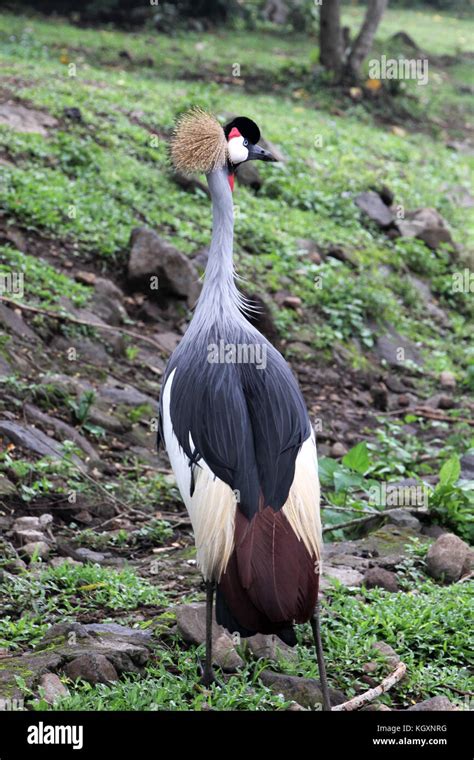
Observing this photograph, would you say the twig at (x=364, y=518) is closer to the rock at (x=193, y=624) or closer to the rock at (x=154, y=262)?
the rock at (x=193, y=624)

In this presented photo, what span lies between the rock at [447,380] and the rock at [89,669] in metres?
5.45

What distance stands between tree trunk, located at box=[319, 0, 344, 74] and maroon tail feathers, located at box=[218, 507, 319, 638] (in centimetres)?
1263

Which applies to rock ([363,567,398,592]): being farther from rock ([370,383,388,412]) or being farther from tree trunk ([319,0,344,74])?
tree trunk ([319,0,344,74])

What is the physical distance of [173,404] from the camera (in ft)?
14.2

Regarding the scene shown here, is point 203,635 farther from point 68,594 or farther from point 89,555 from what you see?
point 89,555

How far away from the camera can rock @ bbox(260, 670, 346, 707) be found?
3.96 metres

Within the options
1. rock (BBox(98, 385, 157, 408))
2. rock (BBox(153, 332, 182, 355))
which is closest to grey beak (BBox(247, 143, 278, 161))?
rock (BBox(98, 385, 157, 408))

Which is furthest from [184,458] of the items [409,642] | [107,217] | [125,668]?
[107,217]

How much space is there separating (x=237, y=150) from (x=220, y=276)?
0.62 m

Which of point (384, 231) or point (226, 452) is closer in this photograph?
point (226, 452)

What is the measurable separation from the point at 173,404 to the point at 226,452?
46cm

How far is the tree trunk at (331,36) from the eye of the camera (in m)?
15.0

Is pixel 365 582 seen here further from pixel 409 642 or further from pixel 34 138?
pixel 34 138

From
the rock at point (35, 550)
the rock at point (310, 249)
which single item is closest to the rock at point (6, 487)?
the rock at point (35, 550)
